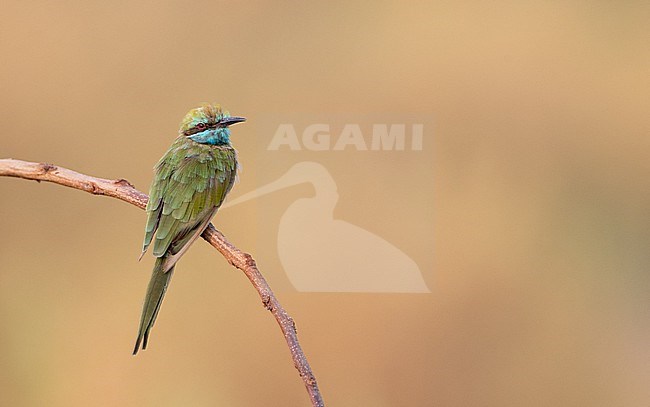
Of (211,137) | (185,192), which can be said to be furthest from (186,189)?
(211,137)

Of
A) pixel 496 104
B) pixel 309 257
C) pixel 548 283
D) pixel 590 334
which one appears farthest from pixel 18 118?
pixel 590 334

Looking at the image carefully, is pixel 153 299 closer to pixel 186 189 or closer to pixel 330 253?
pixel 186 189

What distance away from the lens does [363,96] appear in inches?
128

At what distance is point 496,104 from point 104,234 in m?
1.78

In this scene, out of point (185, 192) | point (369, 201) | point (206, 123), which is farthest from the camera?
point (369, 201)

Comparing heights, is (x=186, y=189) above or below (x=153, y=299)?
above

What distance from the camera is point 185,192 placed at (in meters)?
2.06

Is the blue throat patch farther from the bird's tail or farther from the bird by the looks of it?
the bird's tail

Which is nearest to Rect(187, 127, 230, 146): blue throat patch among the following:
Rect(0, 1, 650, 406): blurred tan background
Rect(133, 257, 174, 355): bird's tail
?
Rect(133, 257, 174, 355): bird's tail

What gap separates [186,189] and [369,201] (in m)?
1.32

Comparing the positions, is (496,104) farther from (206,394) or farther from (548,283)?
(206,394)

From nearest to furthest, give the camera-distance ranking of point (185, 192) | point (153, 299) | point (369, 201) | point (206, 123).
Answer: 1. point (153, 299)
2. point (185, 192)
3. point (206, 123)
4. point (369, 201)

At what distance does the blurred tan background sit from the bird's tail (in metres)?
1.32

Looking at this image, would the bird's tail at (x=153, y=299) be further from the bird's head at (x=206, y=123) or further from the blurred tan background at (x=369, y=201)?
the blurred tan background at (x=369, y=201)
